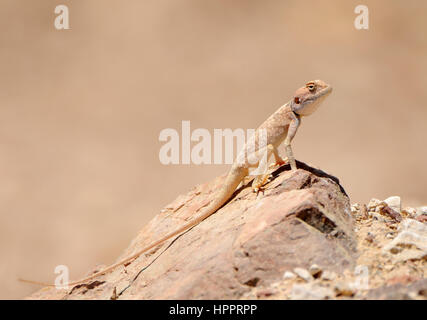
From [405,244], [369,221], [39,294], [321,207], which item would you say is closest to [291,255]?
[321,207]

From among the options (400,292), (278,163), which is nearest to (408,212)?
(278,163)

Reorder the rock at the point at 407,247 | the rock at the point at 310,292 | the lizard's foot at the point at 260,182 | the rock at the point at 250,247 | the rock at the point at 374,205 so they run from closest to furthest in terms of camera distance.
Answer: the rock at the point at 310,292 → the rock at the point at 250,247 → the rock at the point at 407,247 → the lizard's foot at the point at 260,182 → the rock at the point at 374,205

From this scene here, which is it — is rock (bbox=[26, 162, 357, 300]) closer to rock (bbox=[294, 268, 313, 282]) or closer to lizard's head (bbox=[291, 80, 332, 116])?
rock (bbox=[294, 268, 313, 282])

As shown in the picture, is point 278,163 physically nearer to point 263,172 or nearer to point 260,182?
point 263,172

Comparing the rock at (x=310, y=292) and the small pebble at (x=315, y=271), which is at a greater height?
the small pebble at (x=315, y=271)

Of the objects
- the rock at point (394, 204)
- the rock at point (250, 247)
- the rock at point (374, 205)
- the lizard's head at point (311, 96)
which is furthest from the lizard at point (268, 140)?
the rock at point (394, 204)

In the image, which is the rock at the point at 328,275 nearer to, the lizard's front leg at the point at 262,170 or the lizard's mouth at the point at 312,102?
the lizard's front leg at the point at 262,170
